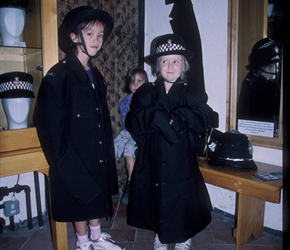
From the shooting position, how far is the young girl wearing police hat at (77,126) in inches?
63.9

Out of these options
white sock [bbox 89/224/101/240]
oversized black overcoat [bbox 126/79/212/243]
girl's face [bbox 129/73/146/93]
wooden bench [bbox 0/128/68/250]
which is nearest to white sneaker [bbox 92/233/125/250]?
white sock [bbox 89/224/101/240]

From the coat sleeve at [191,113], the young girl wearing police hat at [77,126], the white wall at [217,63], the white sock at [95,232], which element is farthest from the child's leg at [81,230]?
the white wall at [217,63]

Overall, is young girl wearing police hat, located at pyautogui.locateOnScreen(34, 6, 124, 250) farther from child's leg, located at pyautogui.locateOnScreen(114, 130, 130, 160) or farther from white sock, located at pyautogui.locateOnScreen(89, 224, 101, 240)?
child's leg, located at pyautogui.locateOnScreen(114, 130, 130, 160)

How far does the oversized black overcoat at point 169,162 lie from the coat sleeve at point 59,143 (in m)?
0.41

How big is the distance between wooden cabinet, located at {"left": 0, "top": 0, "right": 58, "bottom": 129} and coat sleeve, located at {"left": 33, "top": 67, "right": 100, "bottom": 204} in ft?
0.86

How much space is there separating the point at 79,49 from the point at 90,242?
1.41 m

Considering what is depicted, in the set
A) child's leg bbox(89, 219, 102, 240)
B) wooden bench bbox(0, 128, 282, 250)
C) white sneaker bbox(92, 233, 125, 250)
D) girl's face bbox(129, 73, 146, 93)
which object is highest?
girl's face bbox(129, 73, 146, 93)

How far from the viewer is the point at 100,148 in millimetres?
1819

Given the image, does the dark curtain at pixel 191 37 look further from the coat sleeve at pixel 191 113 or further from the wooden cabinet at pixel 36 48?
the wooden cabinet at pixel 36 48

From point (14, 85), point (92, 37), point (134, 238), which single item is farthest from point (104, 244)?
point (92, 37)

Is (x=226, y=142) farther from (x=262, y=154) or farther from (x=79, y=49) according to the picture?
(x=79, y=49)

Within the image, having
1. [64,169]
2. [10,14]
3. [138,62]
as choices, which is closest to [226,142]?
[64,169]

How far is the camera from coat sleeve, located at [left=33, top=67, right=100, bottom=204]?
1599 mm

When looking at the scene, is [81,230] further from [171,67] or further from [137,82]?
[137,82]
